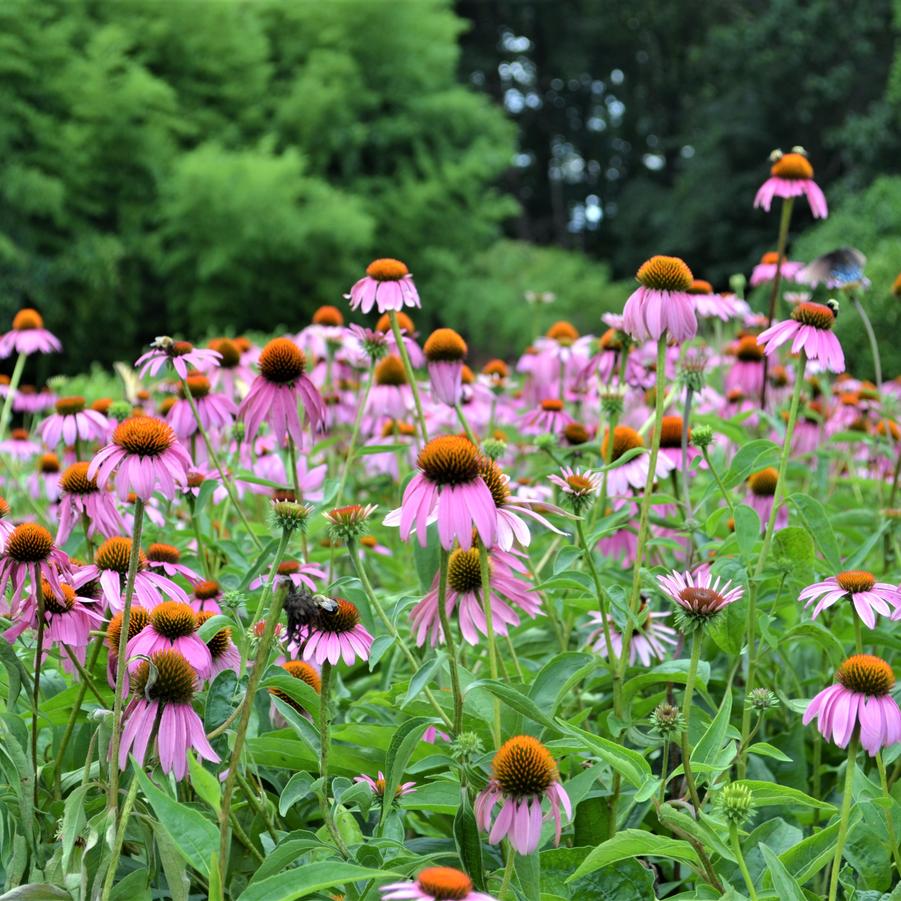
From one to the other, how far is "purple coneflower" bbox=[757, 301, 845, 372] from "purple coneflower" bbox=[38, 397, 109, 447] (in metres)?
1.04

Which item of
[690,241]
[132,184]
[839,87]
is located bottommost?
[690,241]

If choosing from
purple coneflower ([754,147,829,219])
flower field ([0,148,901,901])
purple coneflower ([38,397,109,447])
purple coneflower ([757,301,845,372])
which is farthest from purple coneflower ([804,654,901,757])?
purple coneflower ([38,397,109,447])

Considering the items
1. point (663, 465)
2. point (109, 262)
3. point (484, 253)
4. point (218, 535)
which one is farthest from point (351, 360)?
point (484, 253)

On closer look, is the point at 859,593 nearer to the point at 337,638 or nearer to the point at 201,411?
the point at 337,638

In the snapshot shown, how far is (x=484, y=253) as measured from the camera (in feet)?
37.5

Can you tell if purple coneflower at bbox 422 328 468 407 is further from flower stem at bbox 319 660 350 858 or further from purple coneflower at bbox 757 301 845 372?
flower stem at bbox 319 660 350 858

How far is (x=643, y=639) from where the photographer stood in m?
1.30

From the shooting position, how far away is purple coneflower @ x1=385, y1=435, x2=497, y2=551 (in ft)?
2.60

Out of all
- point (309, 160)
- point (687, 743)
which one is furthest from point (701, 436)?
point (309, 160)

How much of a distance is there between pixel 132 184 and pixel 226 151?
0.91m

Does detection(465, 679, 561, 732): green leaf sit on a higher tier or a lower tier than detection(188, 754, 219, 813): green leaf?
higher

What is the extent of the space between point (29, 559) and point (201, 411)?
69cm

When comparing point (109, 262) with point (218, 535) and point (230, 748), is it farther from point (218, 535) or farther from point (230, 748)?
point (230, 748)

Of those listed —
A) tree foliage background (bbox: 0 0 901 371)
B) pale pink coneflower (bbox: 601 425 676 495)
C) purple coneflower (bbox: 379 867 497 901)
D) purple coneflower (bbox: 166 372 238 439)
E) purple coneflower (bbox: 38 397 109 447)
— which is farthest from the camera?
tree foliage background (bbox: 0 0 901 371)
